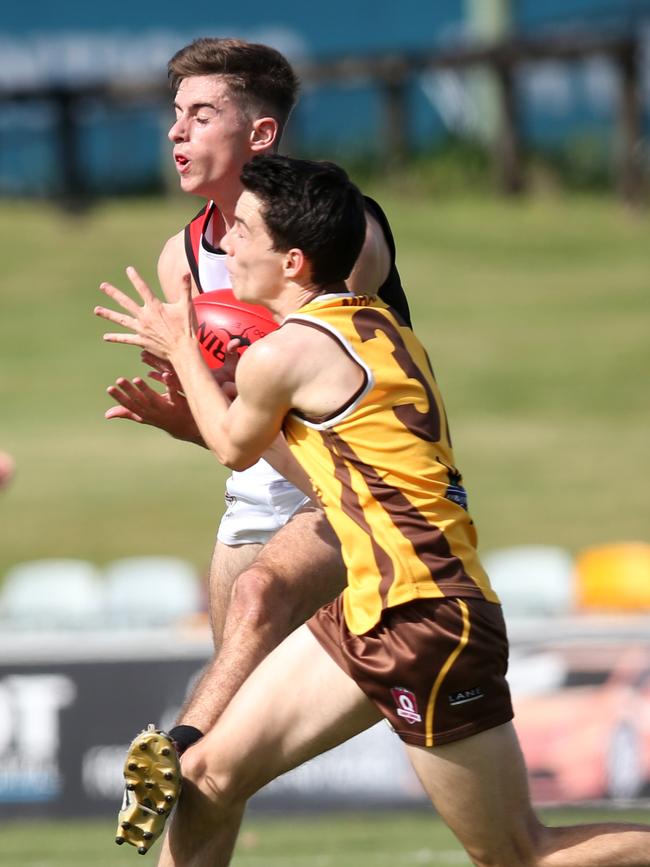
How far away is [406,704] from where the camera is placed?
4547mm

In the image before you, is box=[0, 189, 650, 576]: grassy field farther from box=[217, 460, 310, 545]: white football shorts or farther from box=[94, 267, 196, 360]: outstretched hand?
box=[94, 267, 196, 360]: outstretched hand

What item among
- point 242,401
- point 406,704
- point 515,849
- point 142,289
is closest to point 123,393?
point 142,289

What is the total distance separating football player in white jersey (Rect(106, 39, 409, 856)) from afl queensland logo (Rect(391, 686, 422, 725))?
72cm

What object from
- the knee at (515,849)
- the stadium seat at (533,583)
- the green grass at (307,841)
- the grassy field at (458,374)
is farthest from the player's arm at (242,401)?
the grassy field at (458,374)

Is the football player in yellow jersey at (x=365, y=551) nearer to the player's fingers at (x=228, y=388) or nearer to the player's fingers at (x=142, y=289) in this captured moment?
the player's fingers at (x=142, y=289)

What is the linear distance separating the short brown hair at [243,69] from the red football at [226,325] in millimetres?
638

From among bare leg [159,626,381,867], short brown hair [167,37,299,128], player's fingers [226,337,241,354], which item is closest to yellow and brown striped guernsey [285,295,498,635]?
bare leg [159,626,381,867]

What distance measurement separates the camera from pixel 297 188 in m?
4.69

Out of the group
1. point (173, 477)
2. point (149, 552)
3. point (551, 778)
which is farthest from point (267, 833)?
point (173, 477)

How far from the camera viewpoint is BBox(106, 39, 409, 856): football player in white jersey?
16.9 ft

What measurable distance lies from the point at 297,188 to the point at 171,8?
19.8 m

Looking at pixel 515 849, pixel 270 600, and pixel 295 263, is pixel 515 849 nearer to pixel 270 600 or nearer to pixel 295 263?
pixel 270 600

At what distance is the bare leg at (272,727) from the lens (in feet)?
15.5

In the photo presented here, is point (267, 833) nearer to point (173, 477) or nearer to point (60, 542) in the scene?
point (60, 542)
